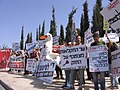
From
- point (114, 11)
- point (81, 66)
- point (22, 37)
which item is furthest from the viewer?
point (22, 37)

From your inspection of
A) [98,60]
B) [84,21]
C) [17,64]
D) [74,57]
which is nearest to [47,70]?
[74,57]

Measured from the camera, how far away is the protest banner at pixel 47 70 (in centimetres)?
1218

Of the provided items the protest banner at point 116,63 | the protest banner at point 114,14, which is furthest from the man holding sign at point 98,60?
the protest banner at point 114,14

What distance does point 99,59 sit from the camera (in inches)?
369

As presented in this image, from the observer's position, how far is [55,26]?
7350cm

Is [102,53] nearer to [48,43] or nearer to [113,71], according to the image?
[113,71]

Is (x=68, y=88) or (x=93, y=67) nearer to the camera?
(x=93, y=67)

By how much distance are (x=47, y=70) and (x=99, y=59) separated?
370cm

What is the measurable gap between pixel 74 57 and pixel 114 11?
3179 millimetres

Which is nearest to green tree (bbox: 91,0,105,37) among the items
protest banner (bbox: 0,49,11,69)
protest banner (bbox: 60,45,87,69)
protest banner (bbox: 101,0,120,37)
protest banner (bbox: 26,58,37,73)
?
protest banner (bbox: 0,49,11,69)

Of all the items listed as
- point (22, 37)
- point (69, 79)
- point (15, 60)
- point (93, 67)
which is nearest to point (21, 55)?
point (15, 60)

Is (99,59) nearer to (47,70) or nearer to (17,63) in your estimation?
(47,70)

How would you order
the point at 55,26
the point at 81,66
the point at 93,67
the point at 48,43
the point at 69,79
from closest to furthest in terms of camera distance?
the point at 93,67, the point at 81,66, the point at 69,79, the point at 48,43, the point at 55,26

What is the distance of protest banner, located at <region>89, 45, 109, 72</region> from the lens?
30.2ft
